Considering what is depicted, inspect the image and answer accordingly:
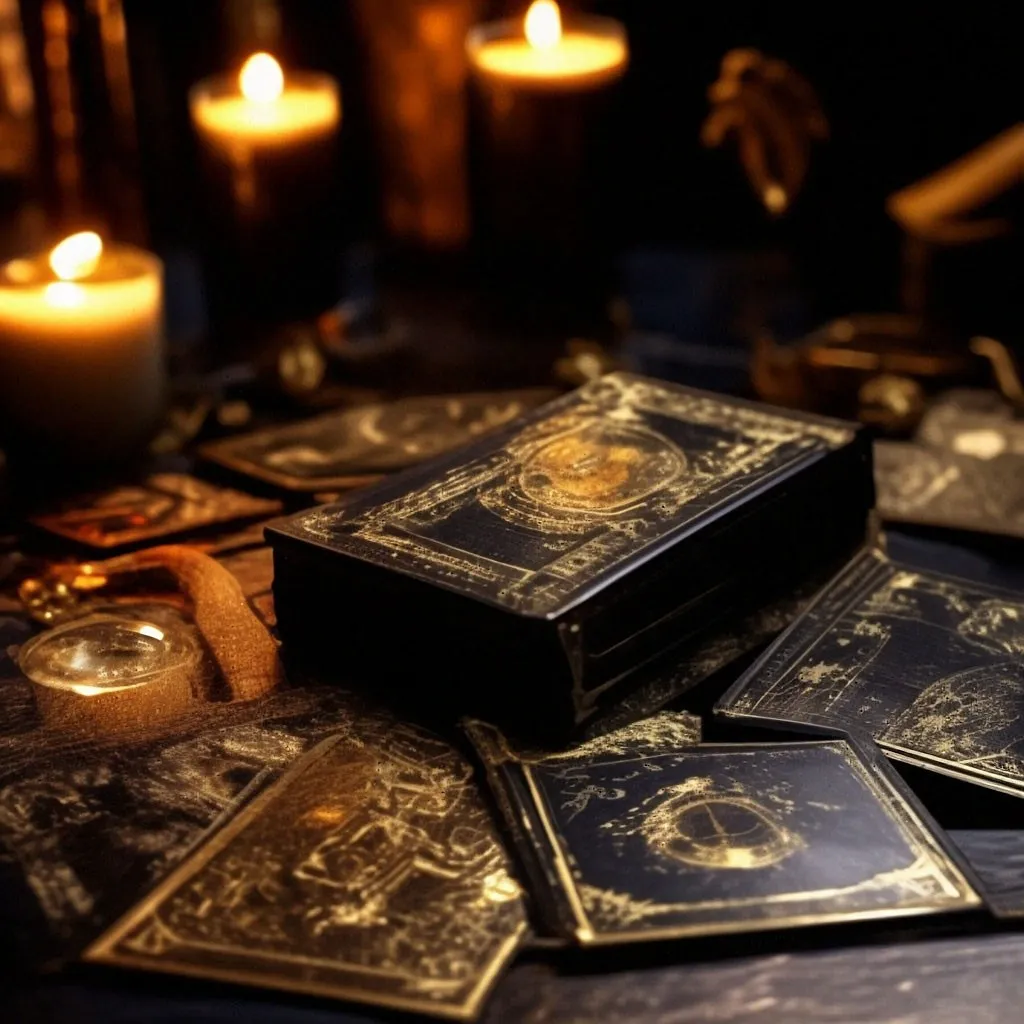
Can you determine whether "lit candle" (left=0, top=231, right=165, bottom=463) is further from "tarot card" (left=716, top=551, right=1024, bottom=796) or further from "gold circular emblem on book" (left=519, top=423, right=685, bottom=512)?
"tarot card" (left=716, top=551, right=1024, bottom=796)

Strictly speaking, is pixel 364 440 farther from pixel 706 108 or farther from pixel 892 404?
pixel 706 108

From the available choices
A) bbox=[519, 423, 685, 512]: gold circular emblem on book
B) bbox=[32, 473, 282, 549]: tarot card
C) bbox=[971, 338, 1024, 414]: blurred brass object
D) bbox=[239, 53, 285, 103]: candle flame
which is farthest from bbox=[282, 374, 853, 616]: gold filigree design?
bbox=[239, 53, 285, 103]: candle flame

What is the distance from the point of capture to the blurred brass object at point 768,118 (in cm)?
139

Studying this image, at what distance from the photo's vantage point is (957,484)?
4.00ft

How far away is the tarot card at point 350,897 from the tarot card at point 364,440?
15.0 inches

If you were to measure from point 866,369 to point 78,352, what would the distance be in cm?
69

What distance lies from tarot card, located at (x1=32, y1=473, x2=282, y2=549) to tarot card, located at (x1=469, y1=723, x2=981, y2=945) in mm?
368

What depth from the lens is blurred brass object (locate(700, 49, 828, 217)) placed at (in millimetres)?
1393

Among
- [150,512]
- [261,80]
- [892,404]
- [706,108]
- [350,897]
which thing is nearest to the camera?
[350,897]

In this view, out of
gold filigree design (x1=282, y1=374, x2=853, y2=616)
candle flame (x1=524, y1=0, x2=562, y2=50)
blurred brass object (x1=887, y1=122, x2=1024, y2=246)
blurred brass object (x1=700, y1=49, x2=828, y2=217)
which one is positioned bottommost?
gold filigree design (x1=282, y1=374, x2=853, y2=616)

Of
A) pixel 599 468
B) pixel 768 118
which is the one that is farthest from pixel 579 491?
pixel 768 118

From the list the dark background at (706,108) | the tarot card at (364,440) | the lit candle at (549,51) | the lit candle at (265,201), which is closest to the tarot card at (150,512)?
the tarot card at (364,440)

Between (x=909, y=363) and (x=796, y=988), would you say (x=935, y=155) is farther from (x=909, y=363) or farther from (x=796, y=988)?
(x=796, y=988)

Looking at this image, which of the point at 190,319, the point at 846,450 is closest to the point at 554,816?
the point at 846,450
